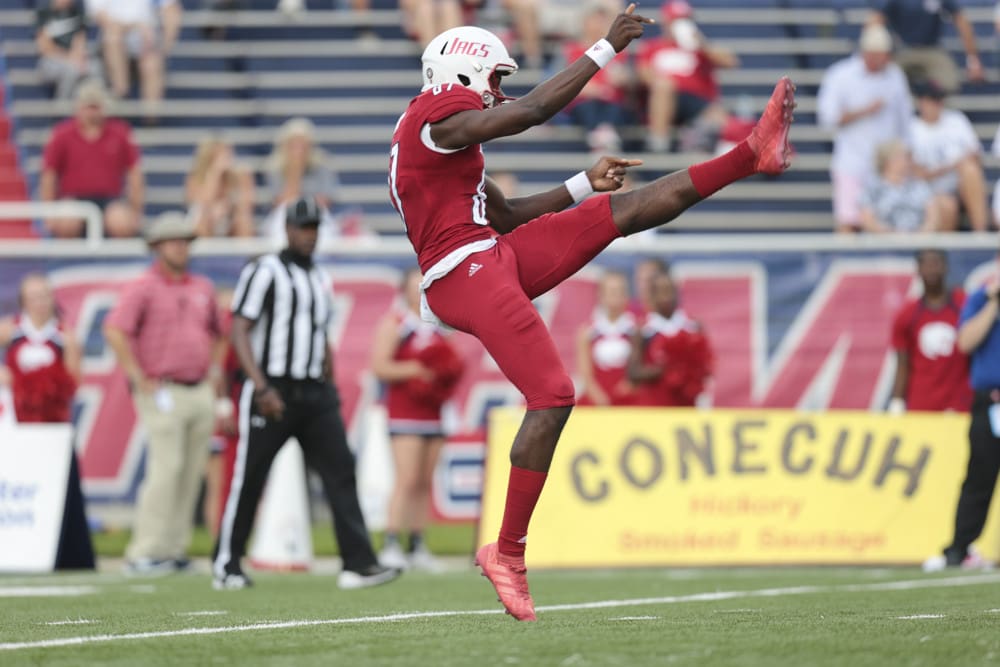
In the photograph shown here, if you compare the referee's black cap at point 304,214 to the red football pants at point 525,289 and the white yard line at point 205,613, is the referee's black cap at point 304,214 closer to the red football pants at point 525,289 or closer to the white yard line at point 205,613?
the white yard line at point 205,613

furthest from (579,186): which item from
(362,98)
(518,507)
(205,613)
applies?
(362,98)

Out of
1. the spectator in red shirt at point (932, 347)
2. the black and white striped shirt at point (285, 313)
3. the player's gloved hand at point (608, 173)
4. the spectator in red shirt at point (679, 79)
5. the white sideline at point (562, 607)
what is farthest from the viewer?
the spectator in red shirt at point (679, 79)

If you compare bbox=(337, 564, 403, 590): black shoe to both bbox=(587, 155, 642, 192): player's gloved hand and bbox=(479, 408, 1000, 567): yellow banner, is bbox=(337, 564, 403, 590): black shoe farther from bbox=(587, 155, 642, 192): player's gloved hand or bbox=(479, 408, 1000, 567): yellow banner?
bbox=(587, 155, 642, 192): player's gloved hand

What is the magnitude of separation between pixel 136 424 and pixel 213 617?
7.04 m

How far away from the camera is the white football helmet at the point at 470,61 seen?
6.43m

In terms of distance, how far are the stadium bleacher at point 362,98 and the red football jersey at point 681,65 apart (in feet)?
1.80

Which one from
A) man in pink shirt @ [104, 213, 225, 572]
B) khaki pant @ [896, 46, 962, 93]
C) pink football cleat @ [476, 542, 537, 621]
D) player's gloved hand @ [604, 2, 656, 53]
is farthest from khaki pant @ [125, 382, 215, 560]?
khaki pant @ [896, 46, 962, 93]

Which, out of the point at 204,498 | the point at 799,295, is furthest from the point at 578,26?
the point at 204,498

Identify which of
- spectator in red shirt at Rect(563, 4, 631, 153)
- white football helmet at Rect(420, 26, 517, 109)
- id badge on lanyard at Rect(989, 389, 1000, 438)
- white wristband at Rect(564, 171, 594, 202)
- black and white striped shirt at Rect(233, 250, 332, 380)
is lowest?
id badge on lanyard at Rect(989, 389, 1000, 438)

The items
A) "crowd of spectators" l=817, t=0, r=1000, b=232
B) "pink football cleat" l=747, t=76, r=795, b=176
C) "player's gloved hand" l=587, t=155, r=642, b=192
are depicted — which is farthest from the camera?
"crowd of spectators" l=817, t=0, r=1000, b=232

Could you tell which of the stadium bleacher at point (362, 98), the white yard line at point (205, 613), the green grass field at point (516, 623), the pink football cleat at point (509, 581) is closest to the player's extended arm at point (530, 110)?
the pink football cleat at point (509, 581)

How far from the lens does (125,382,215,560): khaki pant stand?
36.7 feet

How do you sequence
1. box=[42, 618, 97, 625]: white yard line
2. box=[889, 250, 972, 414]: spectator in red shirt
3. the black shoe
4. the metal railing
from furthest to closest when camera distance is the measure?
the metal railing → box=[889, 250, 972, 414]: spectator in red shirt → the black shoe → box=[42, 618, 97, 625]: white yard line

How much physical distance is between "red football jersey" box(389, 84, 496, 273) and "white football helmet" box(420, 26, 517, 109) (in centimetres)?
7
